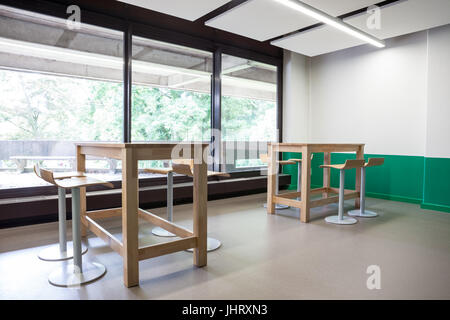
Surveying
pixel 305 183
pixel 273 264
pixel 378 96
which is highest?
pixel 378 96

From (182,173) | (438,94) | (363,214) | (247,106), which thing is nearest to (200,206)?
(182,173)

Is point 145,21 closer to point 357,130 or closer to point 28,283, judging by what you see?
point 28,283

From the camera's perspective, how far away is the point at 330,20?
3.94 metres

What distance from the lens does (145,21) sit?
14.2 feet

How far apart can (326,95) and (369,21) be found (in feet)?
6.92

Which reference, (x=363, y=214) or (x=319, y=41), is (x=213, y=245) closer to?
(x=363, y=214)

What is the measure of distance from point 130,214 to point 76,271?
2.04ft

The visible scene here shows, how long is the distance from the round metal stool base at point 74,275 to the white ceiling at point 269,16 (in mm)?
3276

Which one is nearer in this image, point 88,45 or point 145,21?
point 88,45

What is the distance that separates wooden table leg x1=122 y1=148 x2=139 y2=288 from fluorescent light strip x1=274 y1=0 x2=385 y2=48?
8.69 ft

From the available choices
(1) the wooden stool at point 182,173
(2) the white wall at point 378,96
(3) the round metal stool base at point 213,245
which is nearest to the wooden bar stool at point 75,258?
(1) the wooden stool at point 182,173

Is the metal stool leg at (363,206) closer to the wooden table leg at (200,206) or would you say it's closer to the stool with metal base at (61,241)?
the wooden table leg at (200,206)

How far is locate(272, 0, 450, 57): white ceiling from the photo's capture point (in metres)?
3.57
